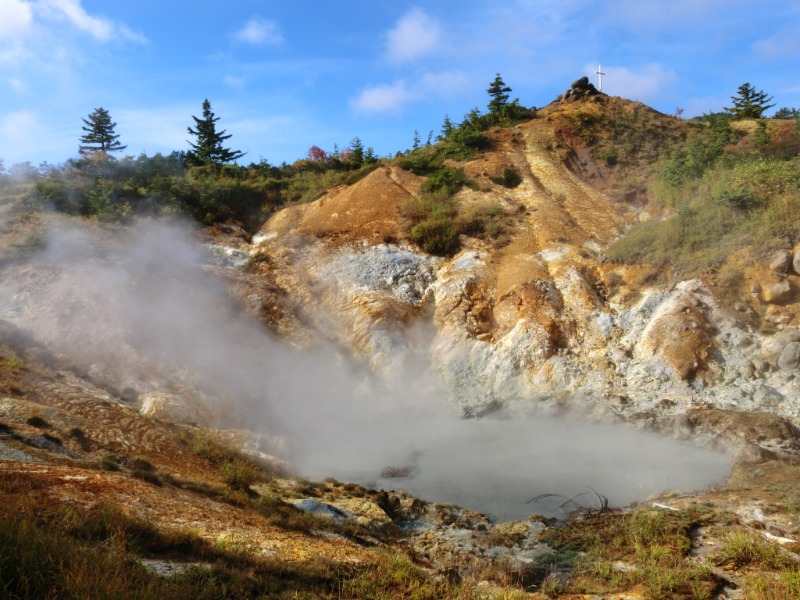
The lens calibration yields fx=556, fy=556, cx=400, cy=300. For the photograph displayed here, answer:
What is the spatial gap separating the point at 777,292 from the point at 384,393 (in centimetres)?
1110

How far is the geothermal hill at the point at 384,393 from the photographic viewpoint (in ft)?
21.9

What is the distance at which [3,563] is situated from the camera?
4.45 meters

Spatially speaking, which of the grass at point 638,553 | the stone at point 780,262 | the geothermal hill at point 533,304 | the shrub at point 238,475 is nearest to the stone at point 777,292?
the geothermal hill at point 533,304

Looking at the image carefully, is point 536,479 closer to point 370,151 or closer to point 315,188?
point 315,188

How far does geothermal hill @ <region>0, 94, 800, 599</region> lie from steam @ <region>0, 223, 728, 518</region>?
0.29ft

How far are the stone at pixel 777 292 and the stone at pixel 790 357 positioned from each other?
1.94 m

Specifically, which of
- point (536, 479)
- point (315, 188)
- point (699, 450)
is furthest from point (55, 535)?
point (315, 188)

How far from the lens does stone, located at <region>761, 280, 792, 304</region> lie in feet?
49.0

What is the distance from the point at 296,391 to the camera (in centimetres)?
1585

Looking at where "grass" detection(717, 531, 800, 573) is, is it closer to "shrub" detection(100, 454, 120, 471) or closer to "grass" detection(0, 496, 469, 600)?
"grass" detection(0, 496, 469, 600)

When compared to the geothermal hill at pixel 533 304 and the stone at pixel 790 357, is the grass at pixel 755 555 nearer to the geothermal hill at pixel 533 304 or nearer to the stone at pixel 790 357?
the geothermal hill at pixel 533 304

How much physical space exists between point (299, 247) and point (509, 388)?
10.4 meters

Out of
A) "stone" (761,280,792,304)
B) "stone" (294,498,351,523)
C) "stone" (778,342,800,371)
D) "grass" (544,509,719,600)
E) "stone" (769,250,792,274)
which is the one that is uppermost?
"stone" (769,250,792,274)

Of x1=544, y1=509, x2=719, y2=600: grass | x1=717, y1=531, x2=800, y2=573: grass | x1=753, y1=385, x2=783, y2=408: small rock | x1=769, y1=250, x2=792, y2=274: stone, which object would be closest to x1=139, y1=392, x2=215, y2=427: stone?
x1=544, y1=509, x2=719, y2=600: grass
